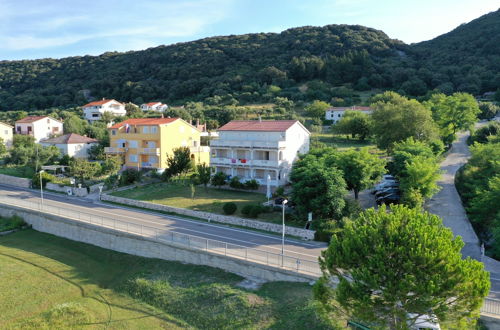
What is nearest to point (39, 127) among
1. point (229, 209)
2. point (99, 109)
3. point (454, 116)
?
point (99, 109)

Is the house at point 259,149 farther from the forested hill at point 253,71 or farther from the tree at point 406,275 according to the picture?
the forested hill at point 253,71

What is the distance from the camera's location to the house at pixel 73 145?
207 feet

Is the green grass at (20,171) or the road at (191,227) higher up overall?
the green grass at (20,171)

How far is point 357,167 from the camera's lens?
3500 centimetres

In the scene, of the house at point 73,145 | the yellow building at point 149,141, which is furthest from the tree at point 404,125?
the house at point 73,145

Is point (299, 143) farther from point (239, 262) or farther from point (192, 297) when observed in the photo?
point (192, 297)

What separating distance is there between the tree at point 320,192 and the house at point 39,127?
65342 millimetres

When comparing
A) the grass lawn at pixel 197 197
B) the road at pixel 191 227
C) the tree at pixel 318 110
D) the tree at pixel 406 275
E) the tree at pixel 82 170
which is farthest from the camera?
the tree at pixel 318 110

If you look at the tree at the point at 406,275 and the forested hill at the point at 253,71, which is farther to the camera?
the forested hill at the point at 253,71

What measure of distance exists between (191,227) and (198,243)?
545 centimetres

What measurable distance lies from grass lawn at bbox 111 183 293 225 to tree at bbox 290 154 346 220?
3483 mm

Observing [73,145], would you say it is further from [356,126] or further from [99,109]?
[356,126]

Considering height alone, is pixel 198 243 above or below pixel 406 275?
below

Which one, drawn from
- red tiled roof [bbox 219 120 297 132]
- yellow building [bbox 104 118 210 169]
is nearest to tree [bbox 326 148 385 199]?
red tiled roof [bbox 219 120 297 132]
